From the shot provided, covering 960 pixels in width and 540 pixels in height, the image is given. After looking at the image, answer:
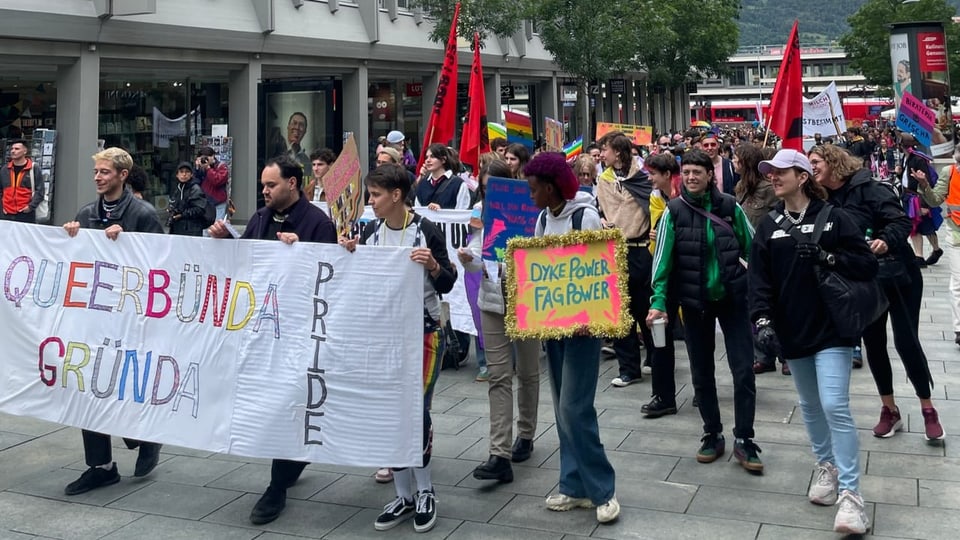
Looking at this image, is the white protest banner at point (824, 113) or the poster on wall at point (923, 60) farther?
the poster on wall at point (923, 60)

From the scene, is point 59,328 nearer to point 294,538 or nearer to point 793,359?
point 294,538

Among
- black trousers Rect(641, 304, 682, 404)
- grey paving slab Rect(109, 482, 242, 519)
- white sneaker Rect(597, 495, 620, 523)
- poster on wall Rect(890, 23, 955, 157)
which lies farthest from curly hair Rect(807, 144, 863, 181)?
poster on wall Rect(890, 23, 955, 157)

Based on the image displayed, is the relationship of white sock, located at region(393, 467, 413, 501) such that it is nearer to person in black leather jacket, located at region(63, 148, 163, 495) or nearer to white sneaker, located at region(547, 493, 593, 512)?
white sneaker, located at region(547, 493, 593, 512)

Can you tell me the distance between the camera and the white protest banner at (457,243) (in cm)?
893

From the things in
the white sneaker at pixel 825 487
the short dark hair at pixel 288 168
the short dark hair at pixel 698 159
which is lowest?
the white sneaker at pixel 825 487

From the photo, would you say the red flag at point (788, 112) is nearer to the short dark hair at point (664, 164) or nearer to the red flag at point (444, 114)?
the short dark hair at point (664, 164)

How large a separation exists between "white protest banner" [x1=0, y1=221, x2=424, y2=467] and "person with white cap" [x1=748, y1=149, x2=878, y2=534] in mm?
1862

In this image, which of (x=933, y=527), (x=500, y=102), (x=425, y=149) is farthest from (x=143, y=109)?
(x=933, y=527)

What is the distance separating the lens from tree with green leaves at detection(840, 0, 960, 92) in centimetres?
6550

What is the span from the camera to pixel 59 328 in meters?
6.18

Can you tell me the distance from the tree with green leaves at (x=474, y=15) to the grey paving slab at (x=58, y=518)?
22.7m

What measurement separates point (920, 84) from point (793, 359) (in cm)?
2156

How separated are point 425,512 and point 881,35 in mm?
69404

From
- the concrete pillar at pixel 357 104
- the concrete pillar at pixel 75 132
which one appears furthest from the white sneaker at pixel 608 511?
the concrete pillar at pixel 357 104
